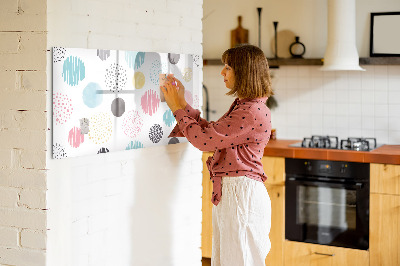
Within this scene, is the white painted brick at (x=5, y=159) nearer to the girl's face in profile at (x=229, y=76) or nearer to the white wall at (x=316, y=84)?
the girl's face in profile at (x=229, y=76)

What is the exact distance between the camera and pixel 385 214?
411 centimetres

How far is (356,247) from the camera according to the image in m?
4.27

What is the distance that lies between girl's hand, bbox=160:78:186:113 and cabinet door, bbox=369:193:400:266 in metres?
1.90

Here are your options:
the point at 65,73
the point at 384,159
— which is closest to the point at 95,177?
the point at 65,73

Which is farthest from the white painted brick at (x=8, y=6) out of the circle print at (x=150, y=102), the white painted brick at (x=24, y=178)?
the circle print at (x=150, y=102)

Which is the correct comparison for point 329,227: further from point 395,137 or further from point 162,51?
point 162,51

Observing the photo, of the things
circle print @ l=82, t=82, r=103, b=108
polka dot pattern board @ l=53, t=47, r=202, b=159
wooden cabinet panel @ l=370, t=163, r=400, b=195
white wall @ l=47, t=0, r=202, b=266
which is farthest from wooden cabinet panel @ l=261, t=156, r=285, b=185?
circle print @ l=82, t=82, r=103, b=108

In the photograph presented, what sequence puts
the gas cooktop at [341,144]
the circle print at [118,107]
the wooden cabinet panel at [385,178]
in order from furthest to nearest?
1. the gas cooktop at [341,144]
2. the wooden cabinet panel at [385,178]
3. the circle print at [118,107]

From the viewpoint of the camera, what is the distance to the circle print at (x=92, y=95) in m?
2.48

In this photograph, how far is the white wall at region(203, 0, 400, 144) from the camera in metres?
4.76

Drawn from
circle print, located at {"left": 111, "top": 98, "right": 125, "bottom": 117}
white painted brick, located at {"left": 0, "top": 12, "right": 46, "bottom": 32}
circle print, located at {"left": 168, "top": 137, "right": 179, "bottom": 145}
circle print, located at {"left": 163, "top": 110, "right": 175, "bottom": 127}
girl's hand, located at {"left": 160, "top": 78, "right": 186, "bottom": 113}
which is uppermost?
white painted brick, located at {"left": 0, "top": 12, "right": 46, "bottom": 32}

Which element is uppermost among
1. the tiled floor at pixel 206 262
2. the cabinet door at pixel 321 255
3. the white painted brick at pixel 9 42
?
the white painted brick at pixel 9 42

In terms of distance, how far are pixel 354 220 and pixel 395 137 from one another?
2.85ft

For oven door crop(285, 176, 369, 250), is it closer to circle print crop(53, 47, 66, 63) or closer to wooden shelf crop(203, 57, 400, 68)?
wooden shelf crop(203, 57, 400, 68)
